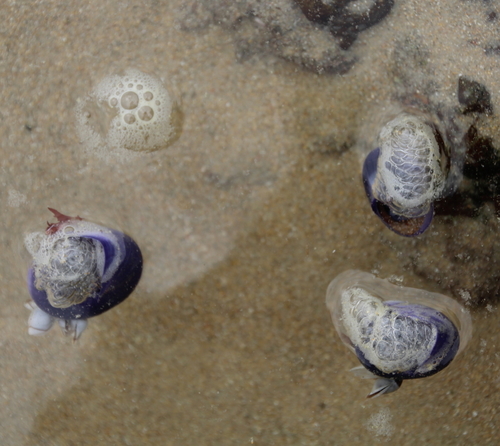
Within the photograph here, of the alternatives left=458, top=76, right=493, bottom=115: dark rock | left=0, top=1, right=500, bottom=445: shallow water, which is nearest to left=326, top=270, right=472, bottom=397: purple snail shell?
left=0, top=1, right=500, bottom=445: shallow water

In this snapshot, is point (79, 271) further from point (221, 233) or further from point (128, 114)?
point (128, 114)

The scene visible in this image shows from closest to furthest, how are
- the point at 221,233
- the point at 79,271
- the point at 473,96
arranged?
the point at 79,271 < the point at 221,233 < the point at 473,96

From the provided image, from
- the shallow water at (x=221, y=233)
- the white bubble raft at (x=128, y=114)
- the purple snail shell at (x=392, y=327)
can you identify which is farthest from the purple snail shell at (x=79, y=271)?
the purple snail shell at (x=392, y=327)

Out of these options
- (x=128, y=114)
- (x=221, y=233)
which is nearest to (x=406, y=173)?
(x=221, y=233)

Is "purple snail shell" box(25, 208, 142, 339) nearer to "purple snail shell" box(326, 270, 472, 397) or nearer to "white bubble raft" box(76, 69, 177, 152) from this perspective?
"white bubble raft" box(76, 69, 177, 152)

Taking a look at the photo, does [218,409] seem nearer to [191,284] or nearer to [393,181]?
[191,284]

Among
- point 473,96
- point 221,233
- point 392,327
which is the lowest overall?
point 392,327
